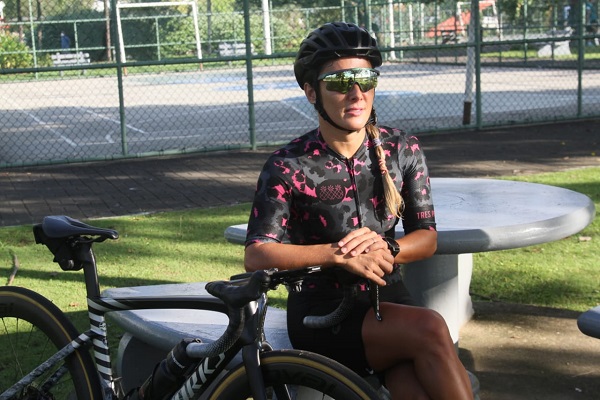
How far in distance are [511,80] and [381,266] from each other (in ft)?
71.0

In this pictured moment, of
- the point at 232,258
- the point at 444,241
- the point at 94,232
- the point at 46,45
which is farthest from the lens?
the point at 46,45

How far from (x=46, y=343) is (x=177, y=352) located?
27.9 inches

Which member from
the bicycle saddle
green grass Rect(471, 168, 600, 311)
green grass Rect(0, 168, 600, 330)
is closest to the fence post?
green grass Rect(0, 168, 600, 330)

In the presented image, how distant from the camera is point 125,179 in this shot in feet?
36.1

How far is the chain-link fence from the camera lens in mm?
13391

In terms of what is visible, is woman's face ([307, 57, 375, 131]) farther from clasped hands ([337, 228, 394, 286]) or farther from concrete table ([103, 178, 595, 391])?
concrete table ([103, 178, 595, 391])

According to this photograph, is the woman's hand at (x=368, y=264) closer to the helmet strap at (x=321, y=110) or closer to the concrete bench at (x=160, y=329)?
the helmet strap at (x=321, y=110)

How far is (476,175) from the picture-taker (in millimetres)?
10367

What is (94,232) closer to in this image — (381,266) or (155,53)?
(381,266)

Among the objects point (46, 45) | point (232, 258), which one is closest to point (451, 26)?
point (46, 45)

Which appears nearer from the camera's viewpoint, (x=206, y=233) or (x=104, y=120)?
A: (x=206, y=233)

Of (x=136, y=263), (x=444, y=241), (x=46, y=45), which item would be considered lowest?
(x=136, y=263)

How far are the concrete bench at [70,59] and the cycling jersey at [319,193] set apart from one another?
33.1 feet

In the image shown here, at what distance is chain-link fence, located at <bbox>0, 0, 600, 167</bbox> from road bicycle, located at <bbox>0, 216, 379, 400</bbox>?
28.1 ft
